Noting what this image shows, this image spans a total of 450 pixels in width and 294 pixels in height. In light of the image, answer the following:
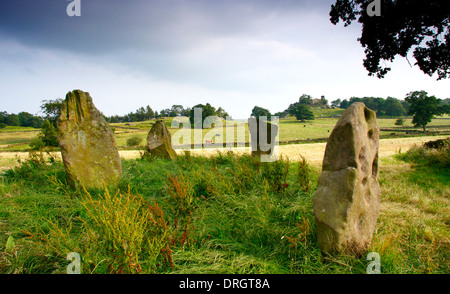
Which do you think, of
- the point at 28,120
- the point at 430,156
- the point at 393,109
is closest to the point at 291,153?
the point at 430,156

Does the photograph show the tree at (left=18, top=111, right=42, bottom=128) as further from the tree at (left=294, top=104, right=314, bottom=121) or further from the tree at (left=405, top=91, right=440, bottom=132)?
the tree at (left=405, top=91, right=440, bottom=132)

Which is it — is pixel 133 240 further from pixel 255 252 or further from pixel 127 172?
pixel 127 172

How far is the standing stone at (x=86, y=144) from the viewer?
635 cm

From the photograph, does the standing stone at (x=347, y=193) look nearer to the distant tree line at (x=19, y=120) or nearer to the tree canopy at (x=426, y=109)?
the tree canopy at (x=426, y=109)

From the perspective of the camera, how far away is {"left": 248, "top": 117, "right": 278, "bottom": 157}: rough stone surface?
10672 mm

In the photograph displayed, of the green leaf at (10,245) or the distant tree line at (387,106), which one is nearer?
the green leaf at (10,245)

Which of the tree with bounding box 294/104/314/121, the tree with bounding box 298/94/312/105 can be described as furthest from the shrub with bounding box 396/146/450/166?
the tree with bounding box 298/94/312/105

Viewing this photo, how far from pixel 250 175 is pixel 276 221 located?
89.6 inches

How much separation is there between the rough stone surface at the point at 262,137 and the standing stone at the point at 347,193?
6.92 metres

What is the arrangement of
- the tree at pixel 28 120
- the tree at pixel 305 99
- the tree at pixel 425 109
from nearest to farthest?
the tree at pixel 425 109
the tree at pixel 28 120
the tree at pixel 305 99

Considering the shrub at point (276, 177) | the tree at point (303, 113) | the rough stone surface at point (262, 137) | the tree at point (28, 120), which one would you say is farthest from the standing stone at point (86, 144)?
the tree at point (303, 113)

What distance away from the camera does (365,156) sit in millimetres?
3578
